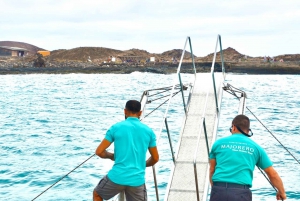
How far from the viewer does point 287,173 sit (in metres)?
17.8

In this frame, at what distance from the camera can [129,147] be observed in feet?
18.2

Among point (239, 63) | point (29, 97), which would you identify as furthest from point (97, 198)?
point (239, 63)

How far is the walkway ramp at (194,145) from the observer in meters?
8.36

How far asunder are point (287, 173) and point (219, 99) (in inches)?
326

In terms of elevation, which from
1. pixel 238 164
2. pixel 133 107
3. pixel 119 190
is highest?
pixel 133 107

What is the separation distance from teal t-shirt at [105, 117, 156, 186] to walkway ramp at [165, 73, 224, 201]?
5.59 feet

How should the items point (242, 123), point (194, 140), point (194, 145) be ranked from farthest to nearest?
point (194, 140)
point (194, 145)
point (242, 123)

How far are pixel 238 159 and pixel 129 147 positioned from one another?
3.85 ft

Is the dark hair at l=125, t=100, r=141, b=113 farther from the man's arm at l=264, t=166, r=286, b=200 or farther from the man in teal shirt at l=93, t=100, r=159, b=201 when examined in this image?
the man's arm at l=264, t=166, r=286, b=200

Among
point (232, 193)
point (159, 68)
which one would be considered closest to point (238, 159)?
point (232, 193)

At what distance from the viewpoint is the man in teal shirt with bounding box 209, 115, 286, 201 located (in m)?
5.18

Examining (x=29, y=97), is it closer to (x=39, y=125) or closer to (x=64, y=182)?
(x=39, y=125)

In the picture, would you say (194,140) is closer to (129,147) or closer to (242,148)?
(129,147)

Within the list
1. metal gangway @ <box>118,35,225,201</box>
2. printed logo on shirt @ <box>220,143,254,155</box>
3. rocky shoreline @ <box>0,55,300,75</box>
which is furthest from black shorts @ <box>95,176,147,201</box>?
rocky shoreline @ <box>0,55,300,75</box>
